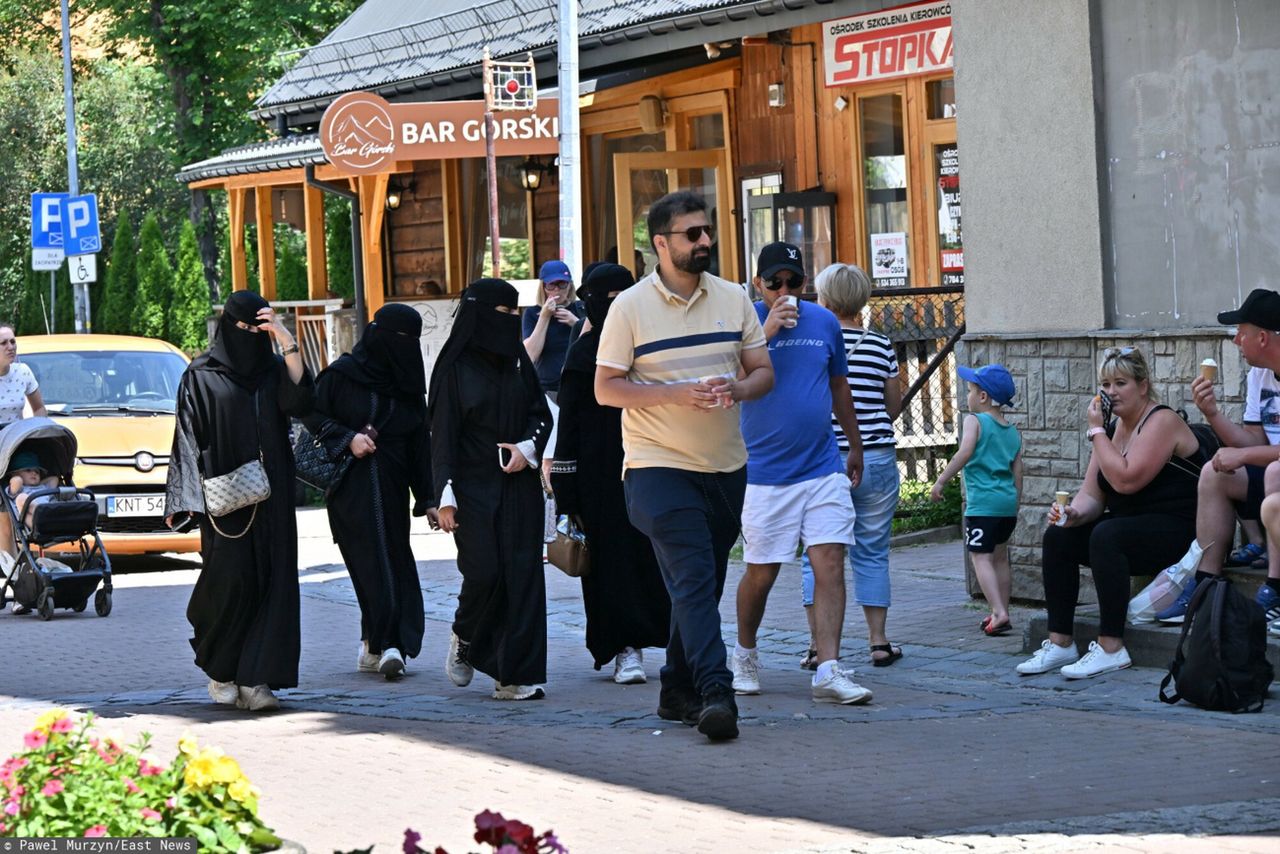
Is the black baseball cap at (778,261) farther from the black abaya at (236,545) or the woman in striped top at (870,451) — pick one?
the black abaya at (236,545)

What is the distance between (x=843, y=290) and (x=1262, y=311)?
2019mm

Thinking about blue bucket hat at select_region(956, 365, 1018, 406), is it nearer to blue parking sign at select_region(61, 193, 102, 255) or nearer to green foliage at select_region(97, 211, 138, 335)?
blue parking sign at select_region(61, 193, 102, 255)

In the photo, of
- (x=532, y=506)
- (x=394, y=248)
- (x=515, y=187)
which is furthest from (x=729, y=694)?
(x=394, y=248)

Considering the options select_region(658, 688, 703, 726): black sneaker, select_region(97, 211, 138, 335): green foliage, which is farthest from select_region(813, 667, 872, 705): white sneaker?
select_region(97, 211, 138, 335): green foliage

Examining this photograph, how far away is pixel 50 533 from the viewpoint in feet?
44.7

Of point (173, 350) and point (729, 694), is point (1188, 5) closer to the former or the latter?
point (729, 694)

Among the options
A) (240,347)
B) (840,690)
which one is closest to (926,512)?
(840,690)

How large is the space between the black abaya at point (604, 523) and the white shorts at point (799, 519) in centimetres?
97

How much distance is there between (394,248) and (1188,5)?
2065cm

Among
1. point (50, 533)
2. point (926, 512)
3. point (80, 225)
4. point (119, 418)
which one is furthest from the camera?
point (80, 225)

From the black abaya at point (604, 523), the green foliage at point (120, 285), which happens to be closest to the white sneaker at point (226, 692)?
the black abaya at point (604, 523)

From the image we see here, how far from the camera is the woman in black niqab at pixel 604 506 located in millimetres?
9625

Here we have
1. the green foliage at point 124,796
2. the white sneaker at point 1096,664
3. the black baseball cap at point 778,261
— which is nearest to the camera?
the green foliage at point 124,796

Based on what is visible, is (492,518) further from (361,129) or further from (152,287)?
(152,287)
